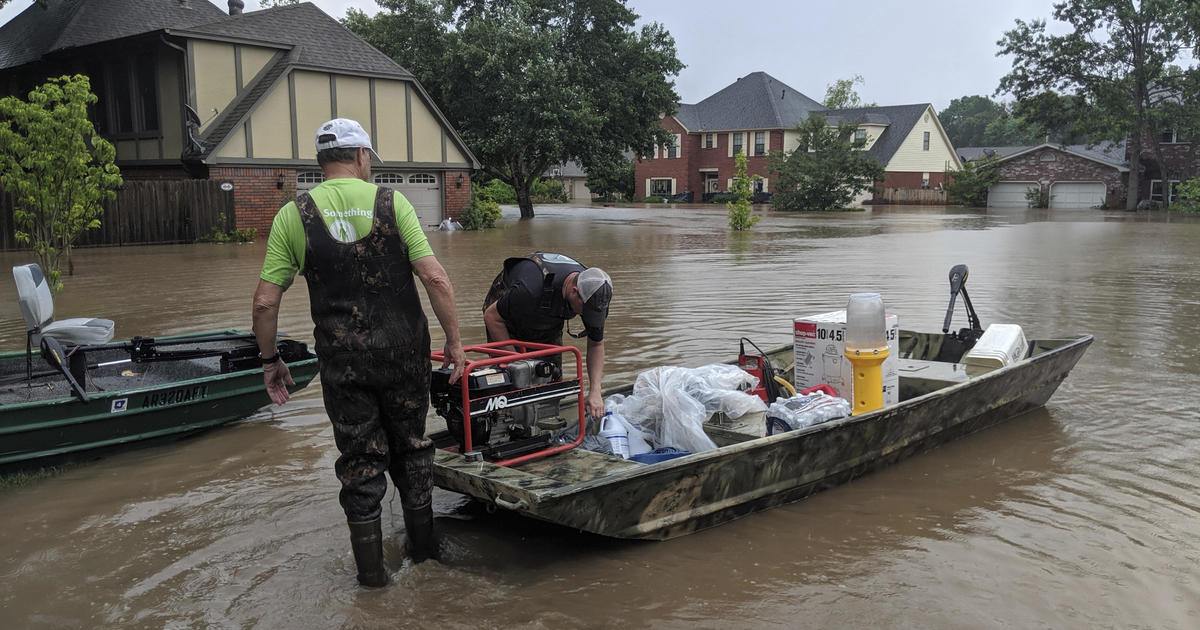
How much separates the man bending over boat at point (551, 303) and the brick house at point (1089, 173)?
52.4m

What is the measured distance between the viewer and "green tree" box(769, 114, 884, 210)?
47.6 metres

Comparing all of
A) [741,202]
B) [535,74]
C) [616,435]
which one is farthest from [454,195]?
[616,435]

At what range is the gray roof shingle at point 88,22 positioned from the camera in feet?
83.2

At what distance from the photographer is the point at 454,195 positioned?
30219 millimetres

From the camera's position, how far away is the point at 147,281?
1606 centimetres

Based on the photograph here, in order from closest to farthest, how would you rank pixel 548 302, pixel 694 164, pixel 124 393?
pixel 548 302
pixel 124 393
pixel 694 164

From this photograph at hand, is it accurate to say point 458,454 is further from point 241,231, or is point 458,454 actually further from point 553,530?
point 241,231

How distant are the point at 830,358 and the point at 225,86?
22.2 m

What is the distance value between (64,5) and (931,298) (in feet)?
88.9

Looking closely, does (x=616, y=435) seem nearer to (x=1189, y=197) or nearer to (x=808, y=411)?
(x=808, y=411)

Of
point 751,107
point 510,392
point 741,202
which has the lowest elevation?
point 510,392

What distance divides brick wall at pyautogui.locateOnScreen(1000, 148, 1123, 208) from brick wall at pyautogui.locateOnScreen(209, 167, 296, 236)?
45.1 metres

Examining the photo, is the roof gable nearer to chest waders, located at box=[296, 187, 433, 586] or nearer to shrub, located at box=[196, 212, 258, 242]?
shrub, located at box=[196, 212, 258, 242]

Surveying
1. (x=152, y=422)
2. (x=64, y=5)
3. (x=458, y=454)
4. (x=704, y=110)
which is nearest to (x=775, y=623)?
(x=458, y=454)
